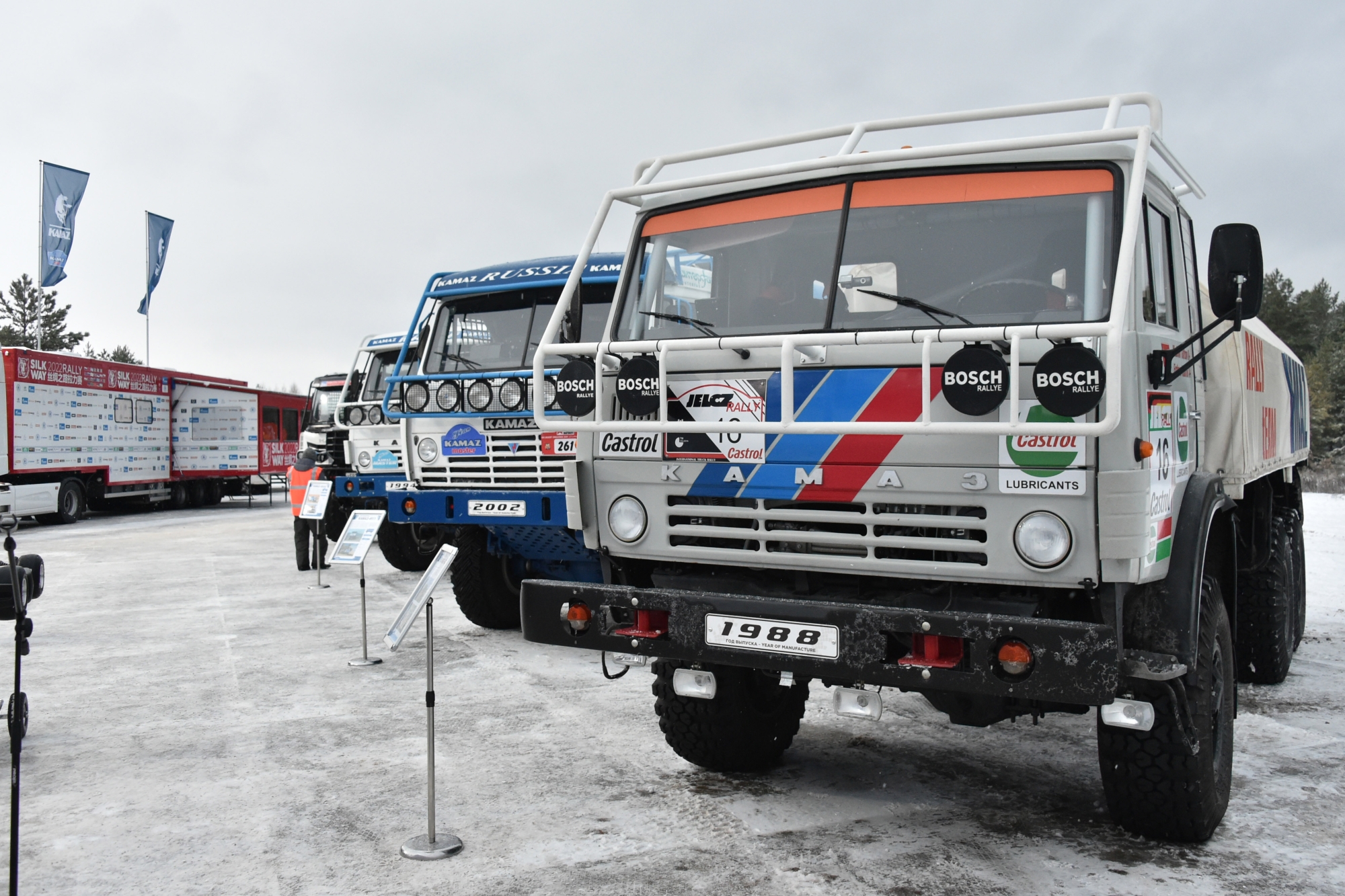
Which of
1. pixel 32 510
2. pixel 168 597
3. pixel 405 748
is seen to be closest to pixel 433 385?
pixel 405 748

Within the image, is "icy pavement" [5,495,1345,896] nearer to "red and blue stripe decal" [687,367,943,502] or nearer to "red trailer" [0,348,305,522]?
"red and blue stripe decal" [687,367,943,502]

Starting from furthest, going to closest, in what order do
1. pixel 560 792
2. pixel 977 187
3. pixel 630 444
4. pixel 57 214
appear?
pixel 57 214, pixel 560 792, pixel 630 444, pixel 977 187

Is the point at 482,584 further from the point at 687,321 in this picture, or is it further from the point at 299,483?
the point at 299,483

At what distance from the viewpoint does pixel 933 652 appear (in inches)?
146

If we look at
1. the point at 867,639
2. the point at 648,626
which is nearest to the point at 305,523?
the point at 648,626

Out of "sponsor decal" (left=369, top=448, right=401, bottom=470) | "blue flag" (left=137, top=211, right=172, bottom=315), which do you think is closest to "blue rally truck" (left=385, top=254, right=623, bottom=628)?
"sponsor decal" (left=369, top=448, right=401, bottom=470)

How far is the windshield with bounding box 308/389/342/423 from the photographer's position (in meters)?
17.2

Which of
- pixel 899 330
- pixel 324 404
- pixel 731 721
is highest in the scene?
pixel 324 404

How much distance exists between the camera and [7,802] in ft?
16.2

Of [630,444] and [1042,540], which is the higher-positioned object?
[630,444]

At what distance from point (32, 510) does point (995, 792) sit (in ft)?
70.0

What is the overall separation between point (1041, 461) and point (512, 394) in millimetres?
5086

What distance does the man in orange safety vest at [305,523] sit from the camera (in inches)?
516

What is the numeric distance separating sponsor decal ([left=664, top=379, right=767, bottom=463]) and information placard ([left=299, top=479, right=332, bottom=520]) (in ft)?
27.4
